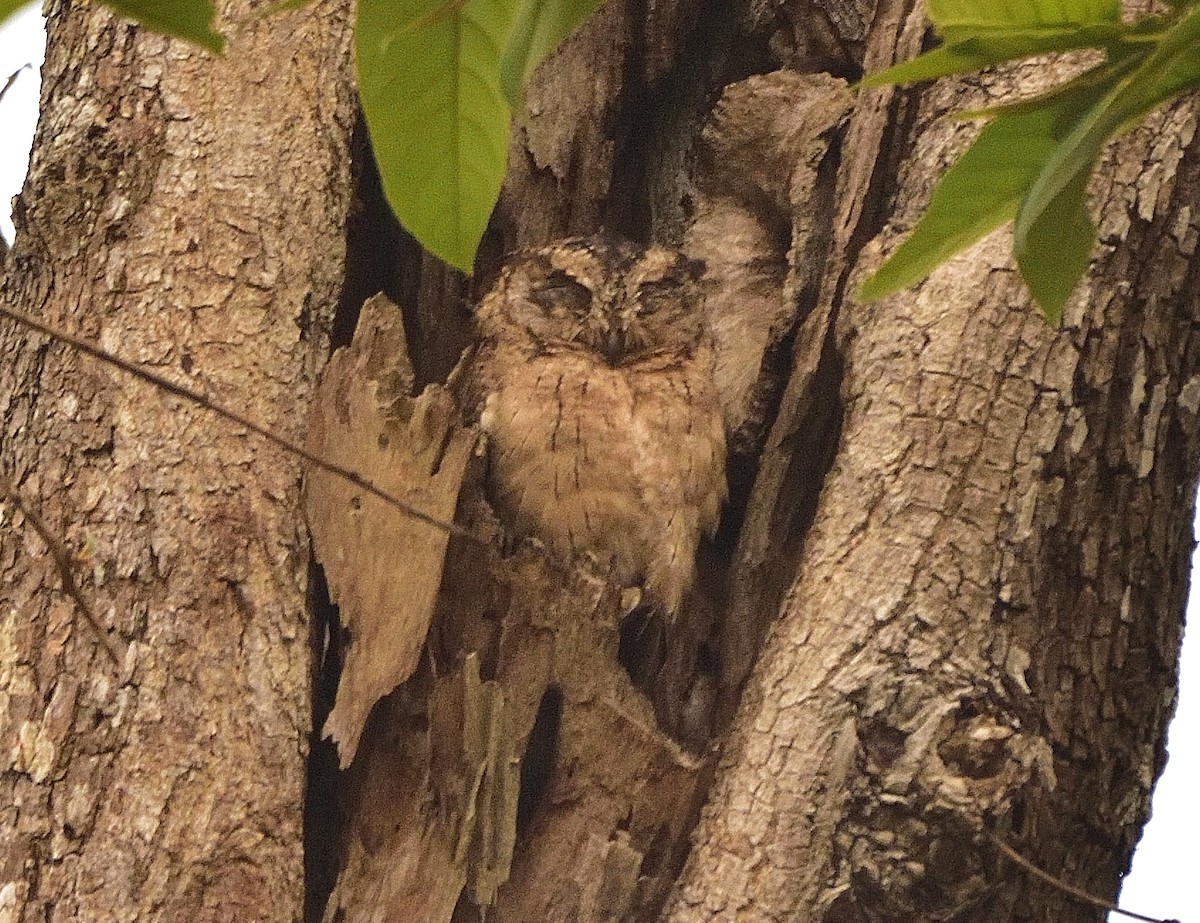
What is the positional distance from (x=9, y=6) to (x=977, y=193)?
0.49m

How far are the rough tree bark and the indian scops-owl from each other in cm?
19

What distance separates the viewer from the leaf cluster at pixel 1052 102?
0.62 metres

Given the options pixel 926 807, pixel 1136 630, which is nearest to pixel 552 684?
pixel 926 807

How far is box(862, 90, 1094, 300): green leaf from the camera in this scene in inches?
28.9

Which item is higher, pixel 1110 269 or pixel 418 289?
pixel 1110 269

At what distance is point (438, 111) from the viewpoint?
74 centimetres

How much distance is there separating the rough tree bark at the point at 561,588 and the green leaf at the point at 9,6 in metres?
1.07

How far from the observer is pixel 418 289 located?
1969mm

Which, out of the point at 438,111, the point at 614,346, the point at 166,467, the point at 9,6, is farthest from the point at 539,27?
the point at 614,346

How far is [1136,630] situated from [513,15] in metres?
1.21

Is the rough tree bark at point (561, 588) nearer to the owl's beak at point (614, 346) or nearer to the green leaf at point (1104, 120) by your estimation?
the owl's beak at point (614, 346)

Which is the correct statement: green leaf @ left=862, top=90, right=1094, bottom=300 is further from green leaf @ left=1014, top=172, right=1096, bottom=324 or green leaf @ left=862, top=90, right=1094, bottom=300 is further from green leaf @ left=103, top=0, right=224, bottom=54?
green leaf @ left=103, top=0, right=224, bottom=54

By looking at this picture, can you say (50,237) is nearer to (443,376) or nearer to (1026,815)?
(443,376)

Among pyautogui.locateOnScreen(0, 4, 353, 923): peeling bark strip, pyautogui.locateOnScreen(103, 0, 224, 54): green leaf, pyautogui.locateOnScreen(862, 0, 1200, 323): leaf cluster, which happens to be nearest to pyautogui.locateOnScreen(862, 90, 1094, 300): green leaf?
pyautogui.locateOnScreen(862, 0, 1200, 323): leaf cluster
